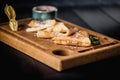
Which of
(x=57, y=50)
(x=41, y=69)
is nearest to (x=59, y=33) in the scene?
(x=57, y=50)

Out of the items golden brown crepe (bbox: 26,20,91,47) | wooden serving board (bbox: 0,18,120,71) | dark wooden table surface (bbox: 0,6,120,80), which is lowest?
dark wooden table surface (bbox: 0,6,120,80)

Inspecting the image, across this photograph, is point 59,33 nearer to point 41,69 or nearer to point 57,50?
point 57,50

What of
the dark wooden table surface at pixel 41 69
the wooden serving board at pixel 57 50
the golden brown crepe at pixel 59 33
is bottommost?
the dark wooden table surface at pixel 41 69

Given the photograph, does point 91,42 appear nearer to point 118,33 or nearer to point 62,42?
point 62,42

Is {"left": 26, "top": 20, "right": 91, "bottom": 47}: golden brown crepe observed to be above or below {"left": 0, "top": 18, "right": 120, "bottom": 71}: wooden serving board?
above

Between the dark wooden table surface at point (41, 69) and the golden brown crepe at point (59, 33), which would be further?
the golden brown crepe at point (59, 33)

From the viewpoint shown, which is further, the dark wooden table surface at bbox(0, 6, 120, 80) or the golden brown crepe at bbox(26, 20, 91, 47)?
the golden brown crepe at bbox(26, 20, 91, 47)

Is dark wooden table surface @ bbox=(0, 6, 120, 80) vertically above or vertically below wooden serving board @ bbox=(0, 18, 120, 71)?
below

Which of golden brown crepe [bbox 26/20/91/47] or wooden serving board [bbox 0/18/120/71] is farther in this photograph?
golden brown crepe [bbox 26/20/91/47]

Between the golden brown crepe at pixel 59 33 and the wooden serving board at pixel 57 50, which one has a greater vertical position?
the golden brown crepe at pixel 59 33
